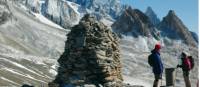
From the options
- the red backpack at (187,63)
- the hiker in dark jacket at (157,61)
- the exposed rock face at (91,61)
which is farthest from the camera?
the exposed rock face at (91,61)

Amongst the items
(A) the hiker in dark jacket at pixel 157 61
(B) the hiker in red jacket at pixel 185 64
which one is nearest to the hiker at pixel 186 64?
(B) the hiker in red jacket at pixel 185 64

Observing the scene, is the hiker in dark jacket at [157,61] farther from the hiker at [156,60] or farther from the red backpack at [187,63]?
the red backpack at [187,63]

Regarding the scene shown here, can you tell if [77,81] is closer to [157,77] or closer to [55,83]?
[55,83]

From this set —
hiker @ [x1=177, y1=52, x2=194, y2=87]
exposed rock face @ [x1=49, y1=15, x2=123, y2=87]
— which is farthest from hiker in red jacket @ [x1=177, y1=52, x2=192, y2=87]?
exposed rock face @ [x1=49, y1=15, x2=123, y2=87]

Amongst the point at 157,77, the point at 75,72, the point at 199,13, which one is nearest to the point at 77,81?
the point at 75,72

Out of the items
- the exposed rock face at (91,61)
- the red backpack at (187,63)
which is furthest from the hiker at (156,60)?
the exposed rock face at (91,61)

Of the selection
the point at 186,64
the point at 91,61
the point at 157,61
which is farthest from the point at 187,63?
the point at 91,61

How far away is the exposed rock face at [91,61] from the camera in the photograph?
41562 millimetres

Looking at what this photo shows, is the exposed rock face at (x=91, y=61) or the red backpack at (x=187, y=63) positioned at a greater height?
the exposed rock face at (x=91, y=61)

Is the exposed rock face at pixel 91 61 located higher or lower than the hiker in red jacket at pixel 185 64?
higher

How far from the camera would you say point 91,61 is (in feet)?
139

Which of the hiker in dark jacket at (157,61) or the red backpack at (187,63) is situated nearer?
the hiker in dark jacket at (157,61)

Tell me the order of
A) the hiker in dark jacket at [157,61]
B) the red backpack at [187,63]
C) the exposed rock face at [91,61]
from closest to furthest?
the hiker in dark jacket at [157,61] → the red backpack at [187,63] → the exposed rock face at [91,61]

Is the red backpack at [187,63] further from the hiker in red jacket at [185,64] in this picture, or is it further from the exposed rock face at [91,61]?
the exposed rock face at [91,61]
